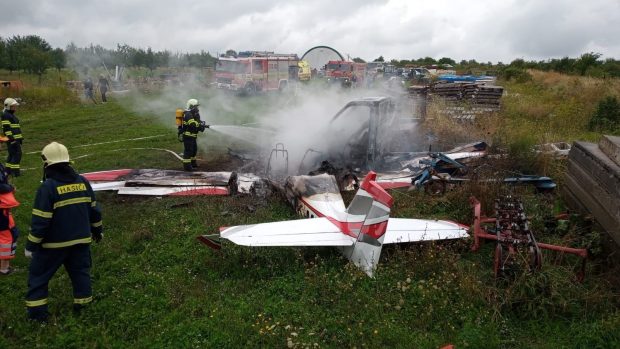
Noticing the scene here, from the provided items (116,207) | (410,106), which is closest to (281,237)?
(116,207)

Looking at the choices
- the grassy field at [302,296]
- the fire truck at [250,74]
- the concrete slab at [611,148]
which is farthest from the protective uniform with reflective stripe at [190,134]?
the fire truck at [250,74]

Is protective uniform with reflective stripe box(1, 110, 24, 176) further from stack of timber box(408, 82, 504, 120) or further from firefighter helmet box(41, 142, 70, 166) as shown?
stack of timber box(408, 82, 504, 120)

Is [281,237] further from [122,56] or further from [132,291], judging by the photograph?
[122,56]

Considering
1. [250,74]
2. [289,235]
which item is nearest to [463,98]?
[250,74]

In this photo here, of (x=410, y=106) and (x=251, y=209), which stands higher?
(x=410, y=106)

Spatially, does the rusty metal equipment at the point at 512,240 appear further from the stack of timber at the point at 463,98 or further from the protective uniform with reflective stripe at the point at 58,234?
the stack of timber at the point at 463,98

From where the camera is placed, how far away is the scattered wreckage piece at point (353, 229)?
4617 mm

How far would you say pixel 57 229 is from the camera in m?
3.92

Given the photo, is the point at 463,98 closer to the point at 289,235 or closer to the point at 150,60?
the point at 289,235

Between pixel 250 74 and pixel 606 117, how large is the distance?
62.5 ft

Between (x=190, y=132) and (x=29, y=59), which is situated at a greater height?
(x=29, y=59)

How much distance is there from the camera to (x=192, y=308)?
13.9 ft

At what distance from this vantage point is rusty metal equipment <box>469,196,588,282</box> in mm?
4410

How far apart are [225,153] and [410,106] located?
811cm
